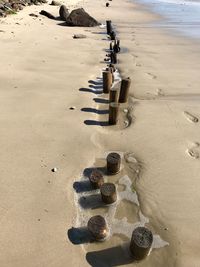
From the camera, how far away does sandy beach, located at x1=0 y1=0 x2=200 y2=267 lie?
3.94m

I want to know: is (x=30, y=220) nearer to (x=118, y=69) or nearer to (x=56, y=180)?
(x=56, y=180)

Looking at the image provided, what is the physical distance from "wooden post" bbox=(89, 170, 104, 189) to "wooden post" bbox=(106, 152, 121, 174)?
323 millimetres

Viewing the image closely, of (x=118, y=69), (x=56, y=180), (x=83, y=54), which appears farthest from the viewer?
(x=83, y=54)

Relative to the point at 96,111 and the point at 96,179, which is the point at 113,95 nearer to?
the point at 96,111

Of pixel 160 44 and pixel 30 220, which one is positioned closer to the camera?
pixel 30 220

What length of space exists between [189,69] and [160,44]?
4004mm

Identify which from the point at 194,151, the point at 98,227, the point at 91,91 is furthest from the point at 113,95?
the point at 98,227

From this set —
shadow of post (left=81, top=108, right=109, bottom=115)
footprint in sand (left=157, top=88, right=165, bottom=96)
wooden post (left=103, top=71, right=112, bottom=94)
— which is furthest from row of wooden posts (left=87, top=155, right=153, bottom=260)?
footprint in sand (left=157, top=88, right=165, bottom=96)

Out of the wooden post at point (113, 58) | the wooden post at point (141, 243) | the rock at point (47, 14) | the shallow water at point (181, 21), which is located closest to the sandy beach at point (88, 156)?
the wooden post at point (141, 243)

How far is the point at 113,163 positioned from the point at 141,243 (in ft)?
5.25

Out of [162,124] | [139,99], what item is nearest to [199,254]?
[162,124]

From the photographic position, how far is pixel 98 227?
3.97 metres

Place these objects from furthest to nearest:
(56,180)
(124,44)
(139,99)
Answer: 1. (124,44)
2. (139,99)
3. (56,180)

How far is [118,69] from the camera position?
1027 centimetres
